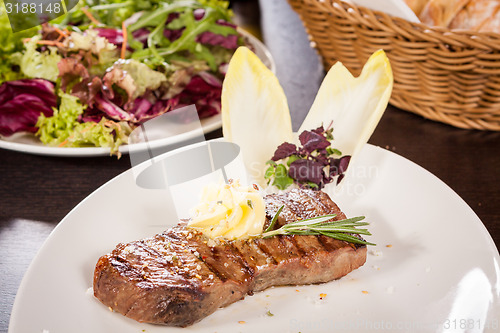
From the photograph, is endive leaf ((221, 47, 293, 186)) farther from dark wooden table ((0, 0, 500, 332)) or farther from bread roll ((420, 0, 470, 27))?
bread roll ((420, 0, 470, 27))

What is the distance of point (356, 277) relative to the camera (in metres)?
1.91

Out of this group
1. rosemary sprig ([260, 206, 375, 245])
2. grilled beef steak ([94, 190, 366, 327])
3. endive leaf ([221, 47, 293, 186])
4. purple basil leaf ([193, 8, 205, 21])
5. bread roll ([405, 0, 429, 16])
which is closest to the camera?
grilled beef steak ([94, 190, 366, 327])

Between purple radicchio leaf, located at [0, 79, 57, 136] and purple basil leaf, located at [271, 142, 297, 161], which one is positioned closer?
purple basil leaf, located at [271, 142, 297, 161]

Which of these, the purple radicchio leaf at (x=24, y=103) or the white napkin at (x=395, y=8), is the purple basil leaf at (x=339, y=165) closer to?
the white napkin at (x=395, y=8)

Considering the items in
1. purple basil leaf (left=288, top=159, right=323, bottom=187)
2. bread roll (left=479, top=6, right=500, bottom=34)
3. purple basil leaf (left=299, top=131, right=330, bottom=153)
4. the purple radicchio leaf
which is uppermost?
bread roll (left=479, top=6, right=500, bottom=34)

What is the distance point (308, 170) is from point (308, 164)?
3 centimetres

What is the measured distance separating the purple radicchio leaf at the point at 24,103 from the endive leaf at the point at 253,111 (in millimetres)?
1117

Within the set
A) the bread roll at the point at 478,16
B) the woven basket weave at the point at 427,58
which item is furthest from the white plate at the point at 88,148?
the bread roll at the point at 478,16

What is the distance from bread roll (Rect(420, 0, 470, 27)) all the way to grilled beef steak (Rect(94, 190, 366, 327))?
140 cm

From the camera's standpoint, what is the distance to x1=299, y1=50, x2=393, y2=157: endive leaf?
7.95 feet

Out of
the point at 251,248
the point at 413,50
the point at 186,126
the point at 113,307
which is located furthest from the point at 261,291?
the point at 413,50

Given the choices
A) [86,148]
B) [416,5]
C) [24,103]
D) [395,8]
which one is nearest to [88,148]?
[86,148]

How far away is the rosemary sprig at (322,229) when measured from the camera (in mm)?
1896

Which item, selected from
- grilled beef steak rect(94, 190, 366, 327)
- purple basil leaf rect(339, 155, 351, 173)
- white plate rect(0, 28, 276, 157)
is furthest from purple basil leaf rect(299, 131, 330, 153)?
white plate rect(0, 28, 276, 157)
